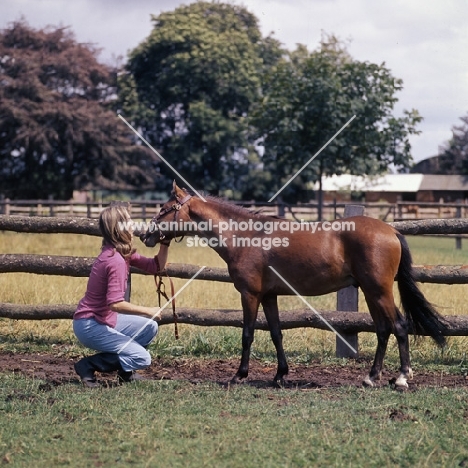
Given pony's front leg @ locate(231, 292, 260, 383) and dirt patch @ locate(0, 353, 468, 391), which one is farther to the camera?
pony's front leg @ locate(231, 292, 260, 383)

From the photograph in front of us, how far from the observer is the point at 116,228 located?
19.9 feet

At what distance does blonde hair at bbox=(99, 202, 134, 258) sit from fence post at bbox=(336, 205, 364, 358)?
2645mm

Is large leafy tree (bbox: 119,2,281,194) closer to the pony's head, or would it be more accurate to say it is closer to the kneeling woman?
the pony's head

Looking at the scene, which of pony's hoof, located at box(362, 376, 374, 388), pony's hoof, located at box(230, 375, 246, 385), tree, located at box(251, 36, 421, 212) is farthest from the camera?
tree, located at box(251, 36, 421, 212)

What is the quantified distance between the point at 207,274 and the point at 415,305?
7.90 feet

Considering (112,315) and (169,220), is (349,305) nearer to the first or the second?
(169,220)

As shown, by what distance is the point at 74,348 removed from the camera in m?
8.01

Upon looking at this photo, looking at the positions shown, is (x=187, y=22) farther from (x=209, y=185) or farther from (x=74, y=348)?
(x=74, y=348)

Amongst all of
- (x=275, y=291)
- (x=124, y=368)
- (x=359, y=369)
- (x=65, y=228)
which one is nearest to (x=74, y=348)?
(x=65, y=228)

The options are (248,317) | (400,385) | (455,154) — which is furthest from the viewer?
(455,154)

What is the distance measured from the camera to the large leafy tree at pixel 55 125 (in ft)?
120

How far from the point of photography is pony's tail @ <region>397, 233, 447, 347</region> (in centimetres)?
673

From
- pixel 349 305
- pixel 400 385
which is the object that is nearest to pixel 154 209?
pixel 349 305

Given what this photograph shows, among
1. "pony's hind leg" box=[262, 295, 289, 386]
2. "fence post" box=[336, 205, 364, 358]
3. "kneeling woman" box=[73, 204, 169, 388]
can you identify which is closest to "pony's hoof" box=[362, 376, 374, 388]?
"pony's hind leg" box=[262, 295, 289, 386]
